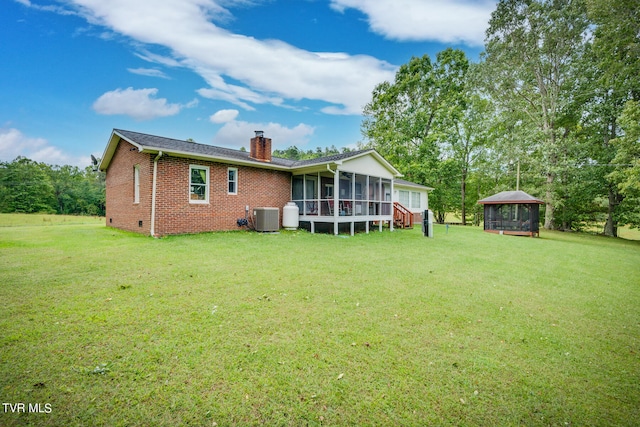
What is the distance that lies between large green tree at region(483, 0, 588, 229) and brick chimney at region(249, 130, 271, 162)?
65.0ft

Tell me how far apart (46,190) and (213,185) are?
42.7m

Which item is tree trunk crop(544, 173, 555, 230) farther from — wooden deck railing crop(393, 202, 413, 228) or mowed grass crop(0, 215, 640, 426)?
mowed grass crop(0, 215, 640, 426)

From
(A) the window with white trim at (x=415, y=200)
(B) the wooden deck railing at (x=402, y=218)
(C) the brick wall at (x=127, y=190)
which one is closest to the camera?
(C) the brick wall at (x=127, y=190)

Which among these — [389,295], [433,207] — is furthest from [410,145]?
[389,295]

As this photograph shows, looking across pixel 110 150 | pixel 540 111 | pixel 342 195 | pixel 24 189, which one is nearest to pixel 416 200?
pixel 342 195

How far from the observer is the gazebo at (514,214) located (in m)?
17.0

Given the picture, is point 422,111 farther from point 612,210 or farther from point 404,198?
point 612,210

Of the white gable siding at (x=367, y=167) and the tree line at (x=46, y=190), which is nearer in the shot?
the white gable siding at (x=367, y=167)

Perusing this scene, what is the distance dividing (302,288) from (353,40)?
17.2 meters

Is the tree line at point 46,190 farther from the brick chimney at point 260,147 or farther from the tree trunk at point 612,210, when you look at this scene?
the tree trunk at point 612,210

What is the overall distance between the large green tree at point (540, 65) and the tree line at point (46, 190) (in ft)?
162

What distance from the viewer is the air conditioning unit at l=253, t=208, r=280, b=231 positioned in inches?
469

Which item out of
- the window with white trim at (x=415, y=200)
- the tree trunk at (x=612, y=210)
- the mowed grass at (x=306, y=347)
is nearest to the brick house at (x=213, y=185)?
the mowed grass at (x=306, y=347)

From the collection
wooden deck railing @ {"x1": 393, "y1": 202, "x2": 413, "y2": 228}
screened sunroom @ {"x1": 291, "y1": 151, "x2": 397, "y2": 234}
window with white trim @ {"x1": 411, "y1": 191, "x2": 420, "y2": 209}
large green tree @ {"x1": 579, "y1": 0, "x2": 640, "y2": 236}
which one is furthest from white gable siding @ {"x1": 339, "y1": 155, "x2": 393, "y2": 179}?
large green tree @ {"x1": 579, "y1": 0, "x2": 640, "y2": 236}
